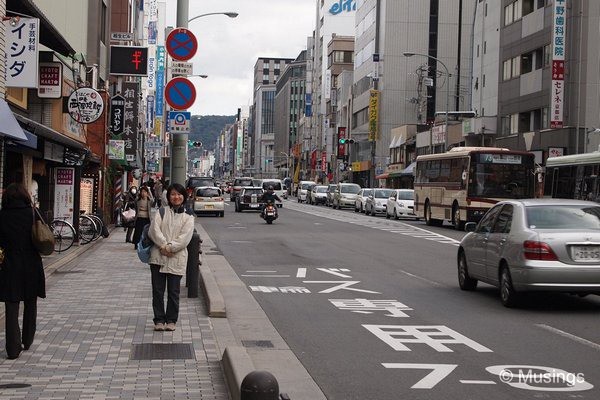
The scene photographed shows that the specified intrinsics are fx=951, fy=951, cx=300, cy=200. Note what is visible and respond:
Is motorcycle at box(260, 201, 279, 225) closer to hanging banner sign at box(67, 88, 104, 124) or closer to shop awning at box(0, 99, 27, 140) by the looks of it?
hanging banner sign at box(67, 88, 104, 124)

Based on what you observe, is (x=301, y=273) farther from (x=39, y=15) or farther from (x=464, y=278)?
Answer: (x=39, y=15)

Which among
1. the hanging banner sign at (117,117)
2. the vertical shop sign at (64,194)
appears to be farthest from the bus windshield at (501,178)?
Answer: the vertical shop sign at (64,194)

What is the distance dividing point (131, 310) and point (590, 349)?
5.97 meters

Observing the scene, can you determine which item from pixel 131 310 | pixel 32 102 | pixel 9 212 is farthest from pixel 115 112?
pixel 9 212

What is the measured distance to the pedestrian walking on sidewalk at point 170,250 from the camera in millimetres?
10695

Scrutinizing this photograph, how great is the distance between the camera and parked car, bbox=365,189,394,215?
185 ft

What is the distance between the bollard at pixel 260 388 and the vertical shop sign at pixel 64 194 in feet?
74.7

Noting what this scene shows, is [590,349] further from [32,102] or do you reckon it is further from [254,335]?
[32,102]

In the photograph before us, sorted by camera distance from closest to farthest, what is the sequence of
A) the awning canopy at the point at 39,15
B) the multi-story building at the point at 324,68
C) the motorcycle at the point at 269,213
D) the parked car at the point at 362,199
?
the awning canopy at the point at 39,15 → the motorcycle at the point at 269,213 → the parked car at the point at 362,199 → the multi-story building at the point at 324,68

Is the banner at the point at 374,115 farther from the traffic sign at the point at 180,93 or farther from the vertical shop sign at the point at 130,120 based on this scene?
the traffic sign at the point at 180,93

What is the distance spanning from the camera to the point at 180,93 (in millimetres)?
15055

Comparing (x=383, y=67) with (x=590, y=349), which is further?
(x=383, y=67)

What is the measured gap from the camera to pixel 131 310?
12750 millimetres

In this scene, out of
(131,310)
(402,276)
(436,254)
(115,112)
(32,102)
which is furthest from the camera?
(115,112)
